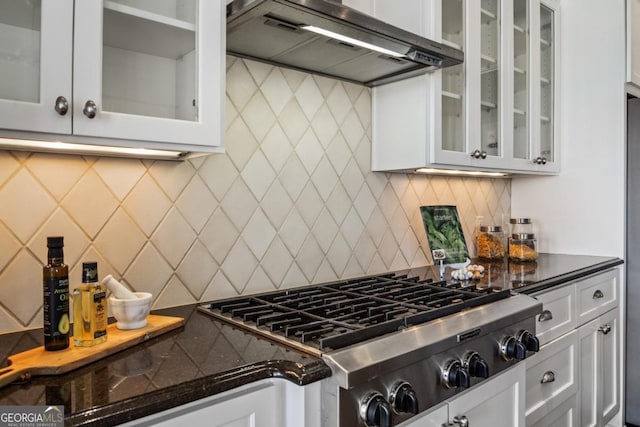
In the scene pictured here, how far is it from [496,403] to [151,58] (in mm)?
1375

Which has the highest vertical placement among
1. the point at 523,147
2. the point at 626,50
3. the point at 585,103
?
the point at 626,50

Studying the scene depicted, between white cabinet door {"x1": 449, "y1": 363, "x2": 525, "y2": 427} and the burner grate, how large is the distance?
226 mm

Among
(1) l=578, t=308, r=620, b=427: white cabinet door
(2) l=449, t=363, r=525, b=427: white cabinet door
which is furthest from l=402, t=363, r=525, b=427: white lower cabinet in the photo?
(1) l=578, t=308, r=620, b=427: white cabinet door

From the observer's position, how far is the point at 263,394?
876 millimetres

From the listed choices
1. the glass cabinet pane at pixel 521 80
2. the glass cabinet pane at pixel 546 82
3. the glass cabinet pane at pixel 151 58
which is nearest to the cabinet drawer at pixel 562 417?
the glass cabinet pane at pixel 521 80

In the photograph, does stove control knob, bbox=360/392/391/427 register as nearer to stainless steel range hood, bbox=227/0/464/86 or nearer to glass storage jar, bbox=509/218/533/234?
stainless steel range hood, bbox=227/0/464/86

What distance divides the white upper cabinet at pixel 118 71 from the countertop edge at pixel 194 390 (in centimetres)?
56

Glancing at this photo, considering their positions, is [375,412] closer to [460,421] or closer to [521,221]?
[460,421]

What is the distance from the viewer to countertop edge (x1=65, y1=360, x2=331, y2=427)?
0.68 meters

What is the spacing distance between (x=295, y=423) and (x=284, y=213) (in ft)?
2.85

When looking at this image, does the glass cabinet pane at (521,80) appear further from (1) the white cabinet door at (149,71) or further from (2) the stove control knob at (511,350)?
(1) the white cabinet door at (149,71)

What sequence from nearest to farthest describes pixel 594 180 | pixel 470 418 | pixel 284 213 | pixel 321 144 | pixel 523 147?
pixel 470 418
pixel 284 213
pixel 321 144
pixel 523 147
pixel 594 180

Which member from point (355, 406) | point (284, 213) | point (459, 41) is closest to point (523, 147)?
point (459, 41)

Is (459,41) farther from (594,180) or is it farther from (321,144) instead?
(594,180)
